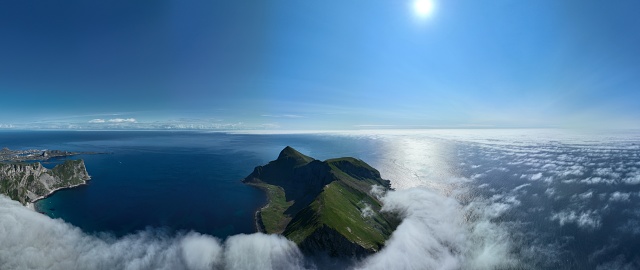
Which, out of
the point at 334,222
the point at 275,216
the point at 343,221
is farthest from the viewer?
the point at 275,216

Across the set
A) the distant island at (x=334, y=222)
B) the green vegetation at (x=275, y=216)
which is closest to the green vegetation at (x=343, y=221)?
the distant island at (x=334, y=222)

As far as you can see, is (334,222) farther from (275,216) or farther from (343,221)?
(275,216)

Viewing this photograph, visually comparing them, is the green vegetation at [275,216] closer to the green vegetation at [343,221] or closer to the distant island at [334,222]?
the distant island at [334,222]

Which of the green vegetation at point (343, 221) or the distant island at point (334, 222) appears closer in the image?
the distant island at point (334, 222)

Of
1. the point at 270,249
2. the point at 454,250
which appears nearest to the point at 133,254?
the point at 270,249

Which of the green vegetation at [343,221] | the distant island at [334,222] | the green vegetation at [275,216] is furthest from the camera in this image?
→ the green vegetation at [275,216]

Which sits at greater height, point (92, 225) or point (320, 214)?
point (320, 214)

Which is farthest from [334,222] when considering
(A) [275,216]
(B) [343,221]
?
(A) [275,216]

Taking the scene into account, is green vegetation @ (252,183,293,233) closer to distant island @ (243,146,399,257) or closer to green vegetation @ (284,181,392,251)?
distant island @ (243,146,399,257)

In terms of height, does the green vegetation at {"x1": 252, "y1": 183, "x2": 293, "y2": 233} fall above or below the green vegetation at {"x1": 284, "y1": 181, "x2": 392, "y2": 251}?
below

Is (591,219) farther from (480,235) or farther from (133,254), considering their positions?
(133,254)

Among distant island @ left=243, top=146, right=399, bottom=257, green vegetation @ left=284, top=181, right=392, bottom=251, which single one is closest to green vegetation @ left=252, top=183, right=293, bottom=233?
distant island @ left=243, top=146, right=399, bottom=257
